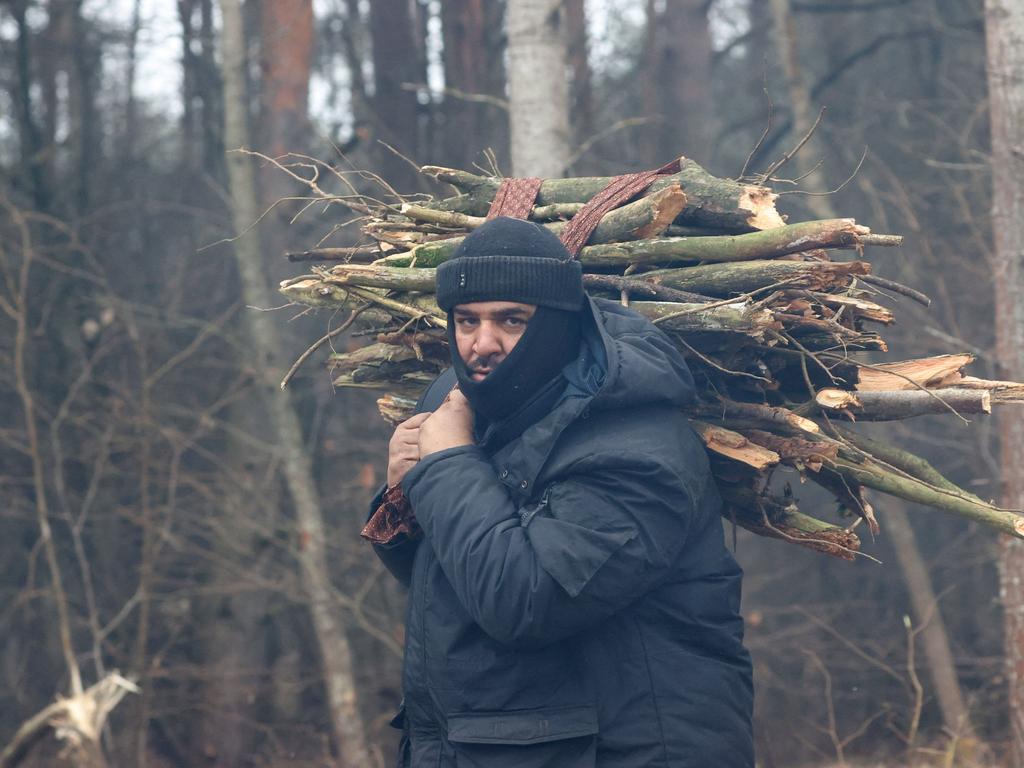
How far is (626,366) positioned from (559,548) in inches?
18.0

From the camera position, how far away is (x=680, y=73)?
551 inches

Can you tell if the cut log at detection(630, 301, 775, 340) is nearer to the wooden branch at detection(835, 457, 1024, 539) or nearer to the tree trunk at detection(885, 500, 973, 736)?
the wooden branch at detection(835, 457, 1024, 539)

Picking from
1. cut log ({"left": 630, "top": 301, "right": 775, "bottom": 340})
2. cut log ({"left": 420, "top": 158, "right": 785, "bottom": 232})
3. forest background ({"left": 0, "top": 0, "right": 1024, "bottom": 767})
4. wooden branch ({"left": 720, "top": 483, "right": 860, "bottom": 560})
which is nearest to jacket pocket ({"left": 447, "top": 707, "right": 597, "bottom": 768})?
wooden branch ({"left": 720, "top": 483, "right": 860, "bottom": 560})

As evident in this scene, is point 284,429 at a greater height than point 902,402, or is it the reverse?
point 902,402

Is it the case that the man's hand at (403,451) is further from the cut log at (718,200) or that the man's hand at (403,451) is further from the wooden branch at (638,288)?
the cut log at (718,200)

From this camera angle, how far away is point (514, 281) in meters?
2.69

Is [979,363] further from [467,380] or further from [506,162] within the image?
[467,380]

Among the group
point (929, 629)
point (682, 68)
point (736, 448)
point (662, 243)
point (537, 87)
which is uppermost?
point (682, 68)

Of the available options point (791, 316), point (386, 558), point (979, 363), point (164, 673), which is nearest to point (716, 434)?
point (791, 316)

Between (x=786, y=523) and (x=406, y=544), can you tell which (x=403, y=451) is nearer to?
(x=406, y=544)

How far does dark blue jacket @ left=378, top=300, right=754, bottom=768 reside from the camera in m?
2.42

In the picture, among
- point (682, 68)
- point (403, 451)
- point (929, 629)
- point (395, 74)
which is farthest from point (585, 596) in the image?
point (682, 68)

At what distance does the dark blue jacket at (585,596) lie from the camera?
2.42 metres

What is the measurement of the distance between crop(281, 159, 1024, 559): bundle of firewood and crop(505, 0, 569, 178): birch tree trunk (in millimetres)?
3134
